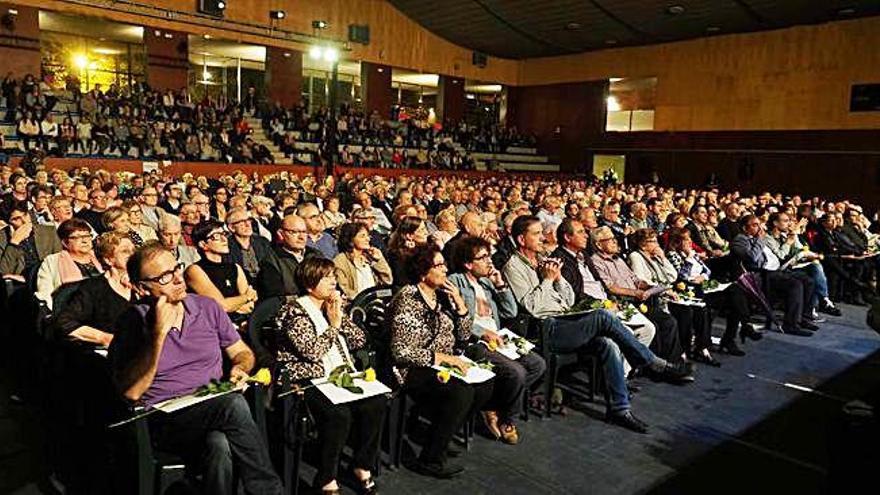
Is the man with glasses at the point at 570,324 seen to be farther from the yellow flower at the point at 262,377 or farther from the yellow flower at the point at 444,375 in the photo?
the yellow flower at the point at 262,377

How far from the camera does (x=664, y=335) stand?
4684 mm

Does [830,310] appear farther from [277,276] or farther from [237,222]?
[237,222]

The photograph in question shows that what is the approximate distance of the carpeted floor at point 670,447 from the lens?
3162 millimetres

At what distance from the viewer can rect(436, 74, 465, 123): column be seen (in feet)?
78.0

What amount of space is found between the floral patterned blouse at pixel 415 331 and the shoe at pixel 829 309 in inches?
224

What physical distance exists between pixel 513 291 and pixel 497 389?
77 cm

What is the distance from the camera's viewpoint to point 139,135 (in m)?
14.5

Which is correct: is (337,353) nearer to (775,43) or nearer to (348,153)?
(348,153)

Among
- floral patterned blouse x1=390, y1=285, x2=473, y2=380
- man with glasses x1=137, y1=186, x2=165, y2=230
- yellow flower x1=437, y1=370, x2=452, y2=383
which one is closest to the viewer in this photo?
yellow flower x1=437, y1=370, x2=452, y2=383

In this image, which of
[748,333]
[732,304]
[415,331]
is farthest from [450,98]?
[415,331]

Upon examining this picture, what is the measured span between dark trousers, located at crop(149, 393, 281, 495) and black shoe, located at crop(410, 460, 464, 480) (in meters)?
0.87

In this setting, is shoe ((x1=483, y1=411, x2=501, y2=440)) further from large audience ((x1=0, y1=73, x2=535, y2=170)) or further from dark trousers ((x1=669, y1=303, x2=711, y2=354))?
large audience ((x1=0, y1=73, x2=535, y2=170))

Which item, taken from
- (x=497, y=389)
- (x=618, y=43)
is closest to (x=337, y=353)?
(x=497, y=389)

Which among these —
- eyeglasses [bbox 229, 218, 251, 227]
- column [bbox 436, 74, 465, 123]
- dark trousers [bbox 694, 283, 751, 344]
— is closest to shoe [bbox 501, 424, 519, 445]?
eyeglasses [bbox 229, 218, 251, 227]
